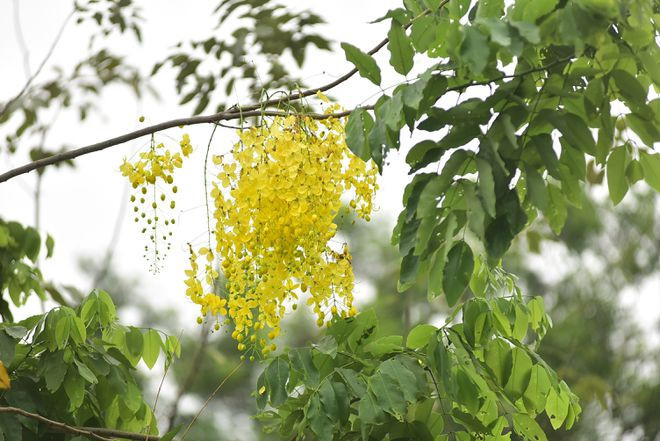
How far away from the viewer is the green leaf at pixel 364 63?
162cm

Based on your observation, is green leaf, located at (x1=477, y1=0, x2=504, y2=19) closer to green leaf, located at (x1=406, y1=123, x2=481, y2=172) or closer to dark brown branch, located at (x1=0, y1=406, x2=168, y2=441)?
green leaf, located at (x1=406, y1=123, x2=481, y2=172)

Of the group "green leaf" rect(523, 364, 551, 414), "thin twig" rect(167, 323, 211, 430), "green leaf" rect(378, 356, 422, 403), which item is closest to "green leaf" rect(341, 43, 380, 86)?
"green leaf" rect(378, 356, 422, 403)

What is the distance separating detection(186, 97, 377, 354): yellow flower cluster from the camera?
171cm

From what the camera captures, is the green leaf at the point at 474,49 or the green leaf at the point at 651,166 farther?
the green leaf at the point at 651,166

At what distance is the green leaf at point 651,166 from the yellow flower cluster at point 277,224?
1.74 feet

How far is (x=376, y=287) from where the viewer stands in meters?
9.22

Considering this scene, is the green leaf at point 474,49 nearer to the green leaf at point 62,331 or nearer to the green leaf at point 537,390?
the green leaf at point 537,390

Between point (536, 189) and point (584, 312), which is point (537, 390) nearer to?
point (536, 189)

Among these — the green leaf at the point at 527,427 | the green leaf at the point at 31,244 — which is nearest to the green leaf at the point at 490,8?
the green leaf at the point at 527,427

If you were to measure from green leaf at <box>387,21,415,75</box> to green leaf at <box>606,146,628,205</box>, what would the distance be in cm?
39

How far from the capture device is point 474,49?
1.33m

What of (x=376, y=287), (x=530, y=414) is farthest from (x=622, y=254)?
(x=530, y=414)

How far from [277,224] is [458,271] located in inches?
15.1

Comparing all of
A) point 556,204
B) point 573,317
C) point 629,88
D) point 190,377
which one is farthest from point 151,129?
point 573,317
